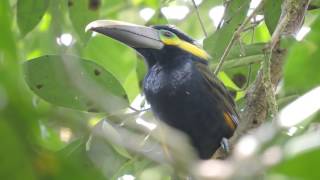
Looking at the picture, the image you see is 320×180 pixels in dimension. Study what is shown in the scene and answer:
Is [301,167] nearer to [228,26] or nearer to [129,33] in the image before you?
[228,26]

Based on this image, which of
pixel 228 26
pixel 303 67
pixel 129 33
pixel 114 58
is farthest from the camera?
pixel 114 58

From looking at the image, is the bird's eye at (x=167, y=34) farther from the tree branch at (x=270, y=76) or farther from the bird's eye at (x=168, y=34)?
the tree branch at (x=270, y=76)

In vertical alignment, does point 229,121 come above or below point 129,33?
below

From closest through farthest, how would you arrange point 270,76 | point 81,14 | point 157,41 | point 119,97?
point 270,76 < point 119,97 < point 81,14 < point 157,41

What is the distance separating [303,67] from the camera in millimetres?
1058

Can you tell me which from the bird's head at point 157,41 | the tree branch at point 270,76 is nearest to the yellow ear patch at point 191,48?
the bird's head at point 157,41

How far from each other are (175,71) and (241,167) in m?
2.46

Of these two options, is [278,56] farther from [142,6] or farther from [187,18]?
[142,6]

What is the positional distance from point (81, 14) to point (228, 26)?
64 cm

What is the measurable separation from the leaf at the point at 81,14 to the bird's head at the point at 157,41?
0.18m

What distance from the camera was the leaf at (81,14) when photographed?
2.89 metres

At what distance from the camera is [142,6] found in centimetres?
405

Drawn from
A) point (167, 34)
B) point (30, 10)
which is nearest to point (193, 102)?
point (167, 34)

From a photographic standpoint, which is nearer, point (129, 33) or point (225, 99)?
point (225, 99)
